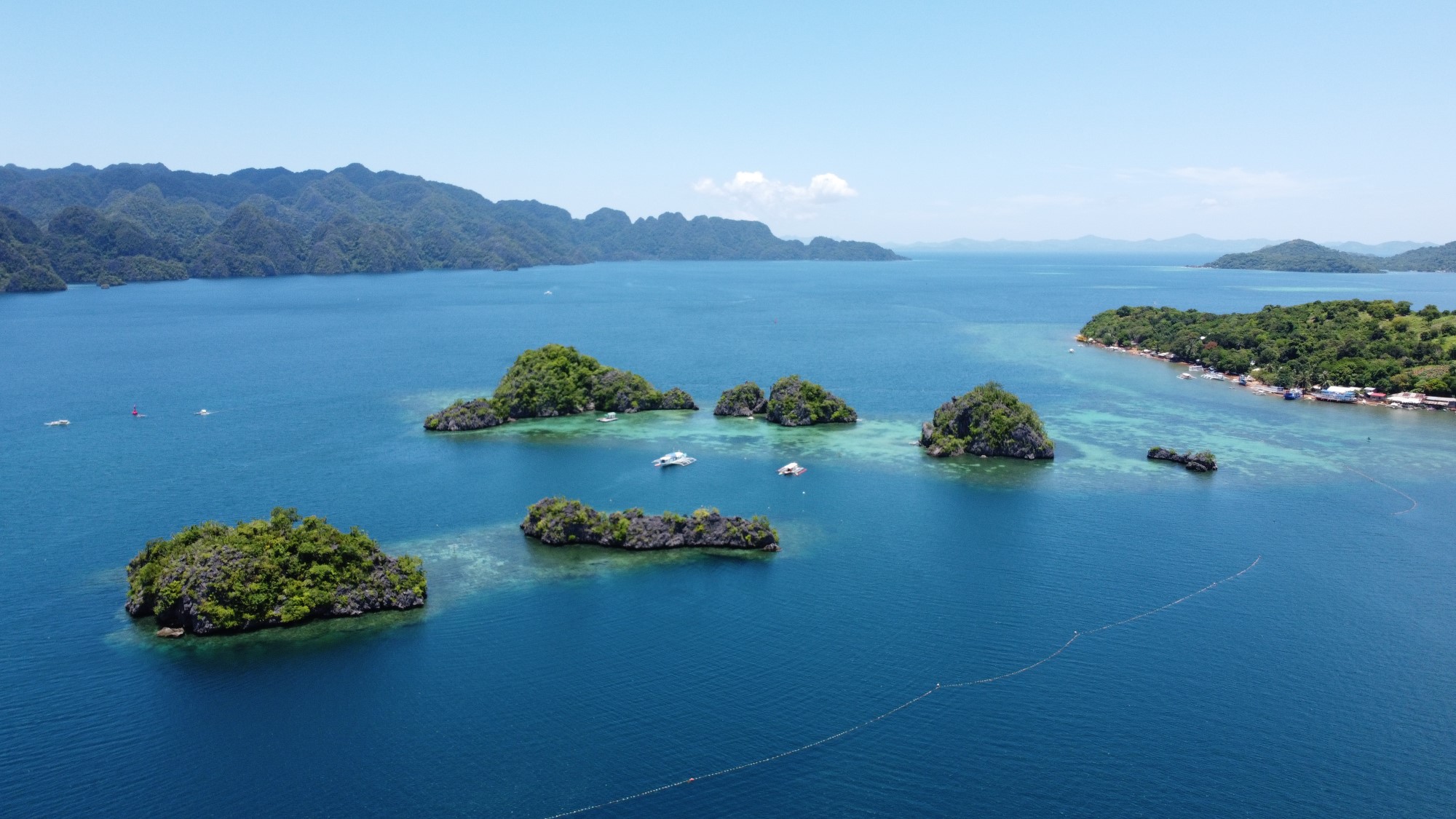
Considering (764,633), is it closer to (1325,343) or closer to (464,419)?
(464,419)

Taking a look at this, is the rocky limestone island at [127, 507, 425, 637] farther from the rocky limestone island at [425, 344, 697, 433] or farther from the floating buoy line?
the rocky limestone island at [425, 344, 697, 433]

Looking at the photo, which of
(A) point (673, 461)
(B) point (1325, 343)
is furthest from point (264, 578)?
(B) point (1325, 343)

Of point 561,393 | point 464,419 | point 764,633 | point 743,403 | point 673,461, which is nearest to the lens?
point 764,633

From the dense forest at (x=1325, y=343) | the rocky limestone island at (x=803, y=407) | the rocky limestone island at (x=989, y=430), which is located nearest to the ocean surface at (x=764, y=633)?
the rocky limestone island at (x=989, y=430)

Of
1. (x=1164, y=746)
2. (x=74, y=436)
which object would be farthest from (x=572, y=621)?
(x=74, y=436)

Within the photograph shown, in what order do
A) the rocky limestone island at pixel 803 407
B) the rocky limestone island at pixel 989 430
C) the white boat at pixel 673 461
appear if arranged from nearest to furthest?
the white boat at pixel 673 461
the rocky limestone island at pixel 989 430
the rocky limestone island at pixel 803 407

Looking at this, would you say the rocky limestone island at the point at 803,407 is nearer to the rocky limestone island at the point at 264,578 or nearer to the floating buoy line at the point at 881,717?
the floating buoy line at the point at 881,717

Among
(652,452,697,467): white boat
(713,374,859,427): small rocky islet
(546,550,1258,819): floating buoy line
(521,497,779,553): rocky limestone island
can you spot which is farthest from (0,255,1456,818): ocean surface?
(713,374,859,427): small rocky islet

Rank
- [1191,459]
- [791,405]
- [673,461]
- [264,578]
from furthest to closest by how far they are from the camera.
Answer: [791,405] < [673,461] < [1191,459] < [264,578]
